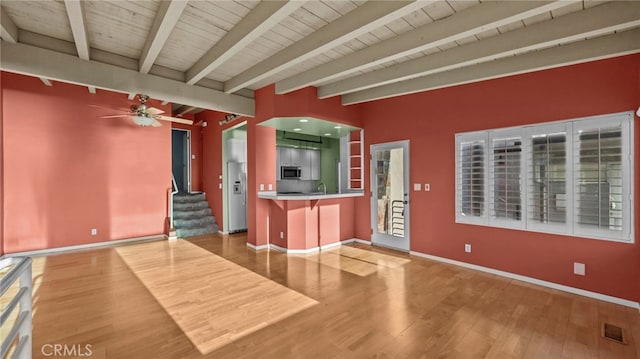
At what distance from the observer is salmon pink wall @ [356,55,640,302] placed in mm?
3051

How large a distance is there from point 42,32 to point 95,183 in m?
3.02

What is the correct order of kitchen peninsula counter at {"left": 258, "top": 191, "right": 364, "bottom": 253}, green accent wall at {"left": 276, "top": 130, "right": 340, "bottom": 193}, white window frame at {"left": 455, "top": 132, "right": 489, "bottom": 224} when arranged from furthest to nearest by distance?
green accent wall at {"left": 276, "top": 130, "right": 340, "bottom": 193}, kitchen peninsula counter at {"left": 258, "top": 191, "right": 364, "bottom": 253}, white window frame at {"left": 455, "top": 132, "right": 489, "bottom": 224}

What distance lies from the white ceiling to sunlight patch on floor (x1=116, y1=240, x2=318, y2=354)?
8.64ft

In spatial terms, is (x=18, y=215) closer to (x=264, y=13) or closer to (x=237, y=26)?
(x=237, y=26)

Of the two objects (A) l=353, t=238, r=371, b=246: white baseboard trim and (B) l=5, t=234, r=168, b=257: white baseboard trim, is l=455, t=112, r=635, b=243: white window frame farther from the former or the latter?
(B) l=5, t=234, r=168, b=257: white baseboard trim

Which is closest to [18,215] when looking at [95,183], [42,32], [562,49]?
[95,183]

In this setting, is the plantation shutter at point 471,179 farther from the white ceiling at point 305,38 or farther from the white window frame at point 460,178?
the white ceiling at point 305,38

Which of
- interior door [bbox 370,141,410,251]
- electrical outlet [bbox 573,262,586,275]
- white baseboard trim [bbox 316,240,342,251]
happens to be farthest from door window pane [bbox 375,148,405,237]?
electrical outlet [bbox 573,262,586,275]

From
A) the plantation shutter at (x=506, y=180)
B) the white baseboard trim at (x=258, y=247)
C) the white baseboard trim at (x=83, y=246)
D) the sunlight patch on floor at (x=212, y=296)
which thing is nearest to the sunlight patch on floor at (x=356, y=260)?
the white baseboard trim at (x=258, y=247)

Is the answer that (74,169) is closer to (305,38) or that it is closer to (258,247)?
(258,247)

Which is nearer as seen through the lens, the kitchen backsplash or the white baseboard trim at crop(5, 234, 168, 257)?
the white baseboard trim at crop(5, 234, 168, 257)

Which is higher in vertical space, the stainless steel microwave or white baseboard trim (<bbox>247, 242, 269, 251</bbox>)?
the stainless steel microwave

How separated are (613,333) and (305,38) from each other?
4.12 metres

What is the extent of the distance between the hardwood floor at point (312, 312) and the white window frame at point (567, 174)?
0.75m
